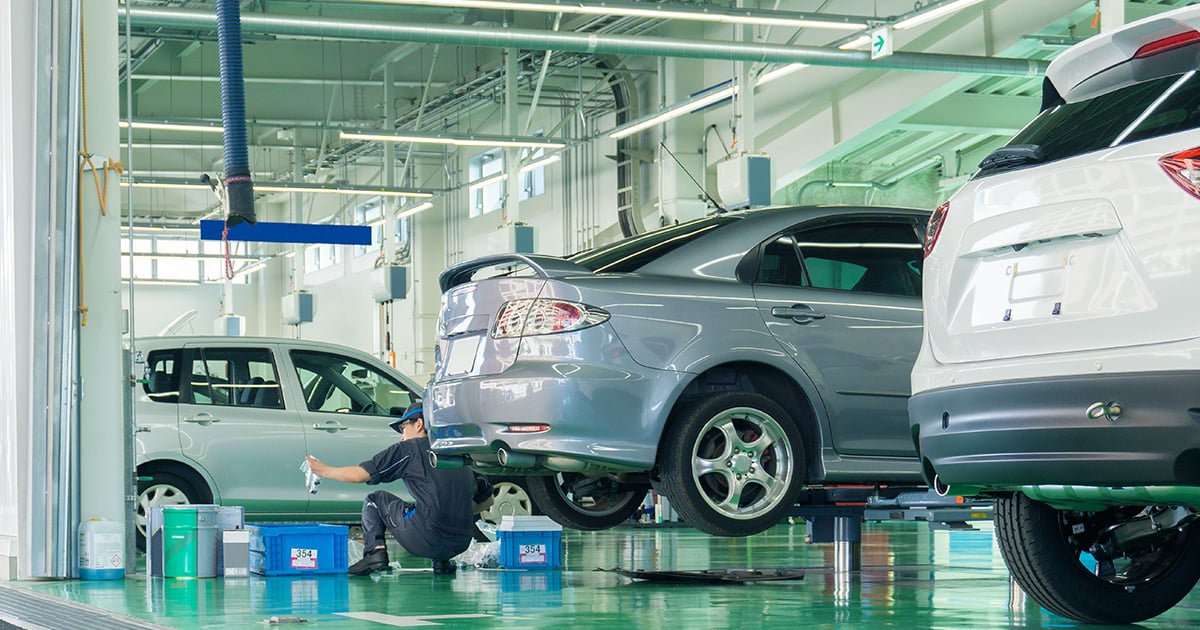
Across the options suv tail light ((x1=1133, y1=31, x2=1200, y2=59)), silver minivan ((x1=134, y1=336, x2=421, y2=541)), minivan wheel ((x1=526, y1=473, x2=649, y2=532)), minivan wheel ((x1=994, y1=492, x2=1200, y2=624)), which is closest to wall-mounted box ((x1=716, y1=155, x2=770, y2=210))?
silver minivan ((x1=134, y1=336, x2=421, y2=541))

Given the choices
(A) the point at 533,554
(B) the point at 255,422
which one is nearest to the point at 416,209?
(B) the point at 255,422

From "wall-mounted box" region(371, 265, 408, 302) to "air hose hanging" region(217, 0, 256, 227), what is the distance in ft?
58.5

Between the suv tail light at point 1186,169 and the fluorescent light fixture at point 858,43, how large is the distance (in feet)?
40.2

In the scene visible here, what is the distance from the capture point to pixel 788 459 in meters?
5.94

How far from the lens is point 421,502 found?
832 cm

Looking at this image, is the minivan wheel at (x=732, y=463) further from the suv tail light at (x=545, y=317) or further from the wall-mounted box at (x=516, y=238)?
the wall-mounted box at (x=516, y=238)

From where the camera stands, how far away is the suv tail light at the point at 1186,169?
324 centimetres

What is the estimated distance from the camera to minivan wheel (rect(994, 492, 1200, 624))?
4.27m

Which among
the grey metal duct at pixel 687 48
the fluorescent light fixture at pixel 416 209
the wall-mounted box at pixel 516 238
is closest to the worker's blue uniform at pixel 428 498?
the grey metal duct at pixel 687 48

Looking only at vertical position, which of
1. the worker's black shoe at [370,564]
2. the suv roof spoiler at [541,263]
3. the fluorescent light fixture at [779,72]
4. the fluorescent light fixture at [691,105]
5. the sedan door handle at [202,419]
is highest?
the fluorescent light fixture at [779,72]

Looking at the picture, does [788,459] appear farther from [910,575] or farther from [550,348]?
[910,575]

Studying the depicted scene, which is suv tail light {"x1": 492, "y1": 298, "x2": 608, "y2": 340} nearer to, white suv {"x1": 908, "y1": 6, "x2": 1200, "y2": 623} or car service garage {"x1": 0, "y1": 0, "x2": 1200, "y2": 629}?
car service garage {"x1": 0, "y1": 0, "x2": 1200, "y2": 629}

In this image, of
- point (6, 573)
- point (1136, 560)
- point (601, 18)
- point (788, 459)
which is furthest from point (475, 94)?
point (1136, 560)

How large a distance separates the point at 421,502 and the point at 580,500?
1.58 m
